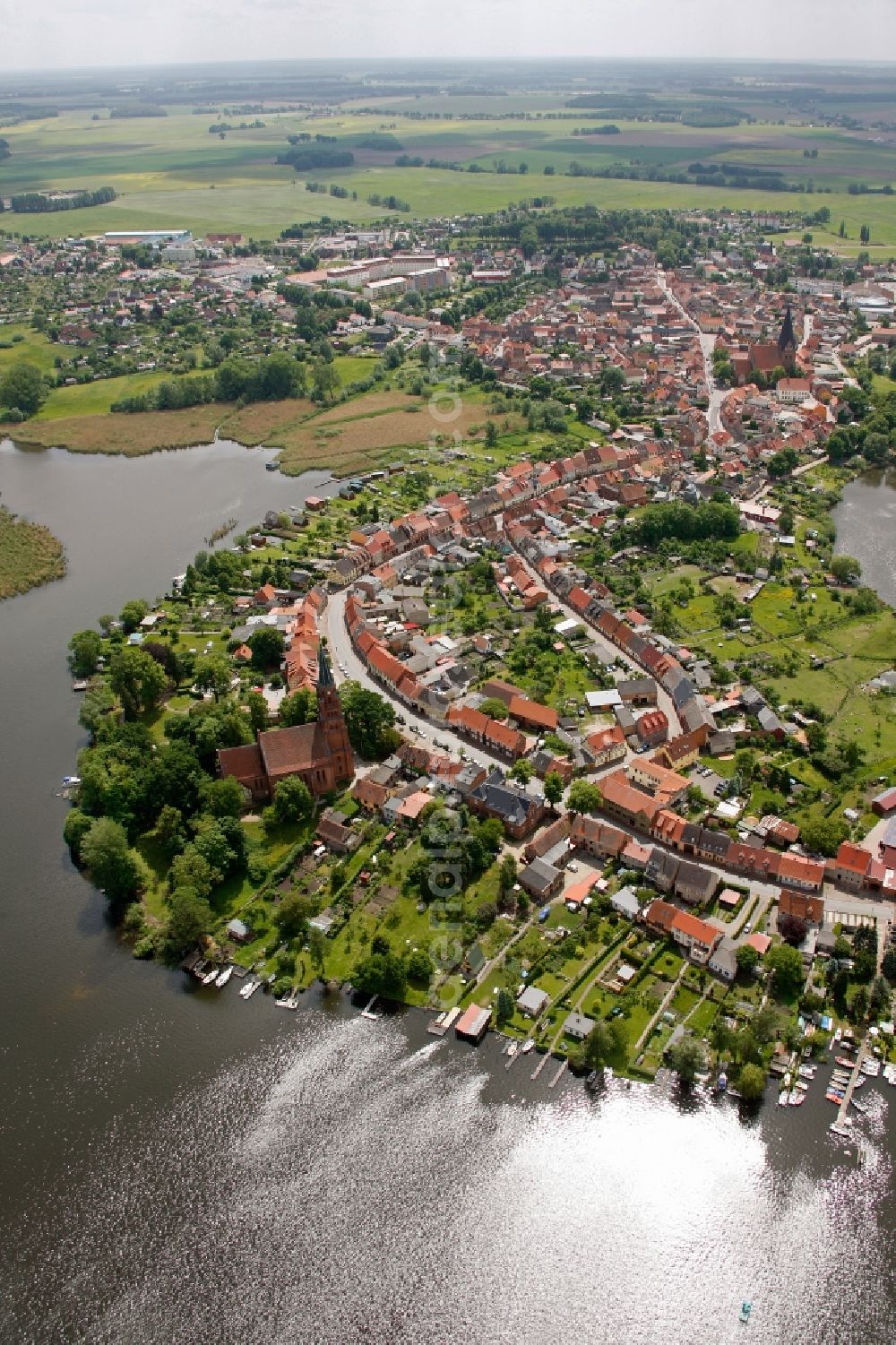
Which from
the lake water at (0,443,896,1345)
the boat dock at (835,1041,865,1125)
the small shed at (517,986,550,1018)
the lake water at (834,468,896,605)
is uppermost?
the lake water at (834,468,896,605)

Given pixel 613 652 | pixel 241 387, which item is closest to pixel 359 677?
pixel 613 652

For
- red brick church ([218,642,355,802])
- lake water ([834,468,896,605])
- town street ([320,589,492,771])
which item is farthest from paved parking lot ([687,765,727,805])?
lake water ([834,468,896,605])

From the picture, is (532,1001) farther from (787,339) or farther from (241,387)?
(787,339)

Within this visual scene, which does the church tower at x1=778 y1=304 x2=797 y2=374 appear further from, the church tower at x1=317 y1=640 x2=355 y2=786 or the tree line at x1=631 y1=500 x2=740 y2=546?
the church tower at x1=317 y1=640 x2=355 y2=786

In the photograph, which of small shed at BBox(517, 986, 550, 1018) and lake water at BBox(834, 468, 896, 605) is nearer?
small shed at BBox(517, 986, 550, 1018)

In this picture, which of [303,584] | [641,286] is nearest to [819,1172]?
[303,584]

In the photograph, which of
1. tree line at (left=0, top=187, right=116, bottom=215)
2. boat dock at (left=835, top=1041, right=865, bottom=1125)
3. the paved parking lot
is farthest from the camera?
tree line at (left=0, top=187, right=116, bottom=215)
